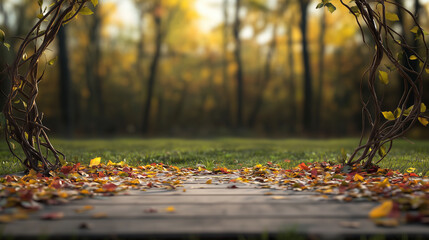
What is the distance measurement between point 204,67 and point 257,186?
80.6ft

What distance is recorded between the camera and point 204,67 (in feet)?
89.6

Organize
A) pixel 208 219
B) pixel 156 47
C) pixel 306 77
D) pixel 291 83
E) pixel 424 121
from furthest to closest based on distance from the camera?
pixel 291 83, pixel 156 47, pixel 306 77, pixel 424 121, pixel 208 219

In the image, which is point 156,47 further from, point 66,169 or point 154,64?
point 66,169

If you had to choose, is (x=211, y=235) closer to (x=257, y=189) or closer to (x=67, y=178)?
(x=257, y=189)

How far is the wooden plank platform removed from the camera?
1.80 metres

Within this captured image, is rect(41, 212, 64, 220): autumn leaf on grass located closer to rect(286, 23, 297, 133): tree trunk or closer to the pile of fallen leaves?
the pile of fallen leaves

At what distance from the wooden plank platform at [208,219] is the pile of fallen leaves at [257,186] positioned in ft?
0.36

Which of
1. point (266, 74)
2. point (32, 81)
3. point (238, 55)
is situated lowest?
point (32, 81)

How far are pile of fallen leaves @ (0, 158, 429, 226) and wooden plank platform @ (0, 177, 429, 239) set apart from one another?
11cm

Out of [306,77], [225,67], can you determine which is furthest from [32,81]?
[225,67]

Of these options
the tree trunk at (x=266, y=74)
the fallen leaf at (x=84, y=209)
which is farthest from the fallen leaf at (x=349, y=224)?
the tree trunk at (x=266, y=74)

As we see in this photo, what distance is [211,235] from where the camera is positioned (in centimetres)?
180

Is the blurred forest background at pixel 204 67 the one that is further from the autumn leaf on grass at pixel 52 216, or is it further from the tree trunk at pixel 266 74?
the autumn leaf on grass at pixel 52 216

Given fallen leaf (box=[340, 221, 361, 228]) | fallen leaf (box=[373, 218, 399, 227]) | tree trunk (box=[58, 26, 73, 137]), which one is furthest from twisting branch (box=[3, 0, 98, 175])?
tree trunk (box=[58, 26, 73, 137])
